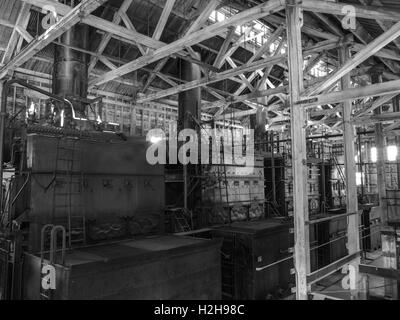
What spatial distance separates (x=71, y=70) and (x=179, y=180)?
13.9 ft

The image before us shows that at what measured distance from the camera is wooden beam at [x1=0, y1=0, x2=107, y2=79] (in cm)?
643

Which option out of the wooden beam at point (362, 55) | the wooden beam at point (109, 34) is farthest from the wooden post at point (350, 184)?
the wooden beam at point (109, 34)

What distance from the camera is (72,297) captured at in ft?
16.0

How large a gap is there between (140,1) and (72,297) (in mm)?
9306

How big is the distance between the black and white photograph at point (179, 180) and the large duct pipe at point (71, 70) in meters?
0.04

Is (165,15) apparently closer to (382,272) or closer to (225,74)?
(225,74)

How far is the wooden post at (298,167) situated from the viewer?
4953 millimetres

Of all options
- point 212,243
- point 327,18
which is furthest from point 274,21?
point 212,243

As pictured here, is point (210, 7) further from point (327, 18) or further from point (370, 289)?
point (370, 289)

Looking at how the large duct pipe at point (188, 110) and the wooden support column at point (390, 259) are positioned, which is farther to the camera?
the large duct pipe at point (188, 110)

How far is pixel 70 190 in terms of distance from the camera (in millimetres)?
6699

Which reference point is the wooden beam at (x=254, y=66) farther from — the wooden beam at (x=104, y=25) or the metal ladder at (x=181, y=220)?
the metal ladder at (x=181, y=220)

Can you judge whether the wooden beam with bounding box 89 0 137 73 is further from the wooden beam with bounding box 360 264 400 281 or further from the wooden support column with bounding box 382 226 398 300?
the wooden support column with bounding box 382 226 398 300

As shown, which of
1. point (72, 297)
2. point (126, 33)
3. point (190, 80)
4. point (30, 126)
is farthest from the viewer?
point (190, 80)
